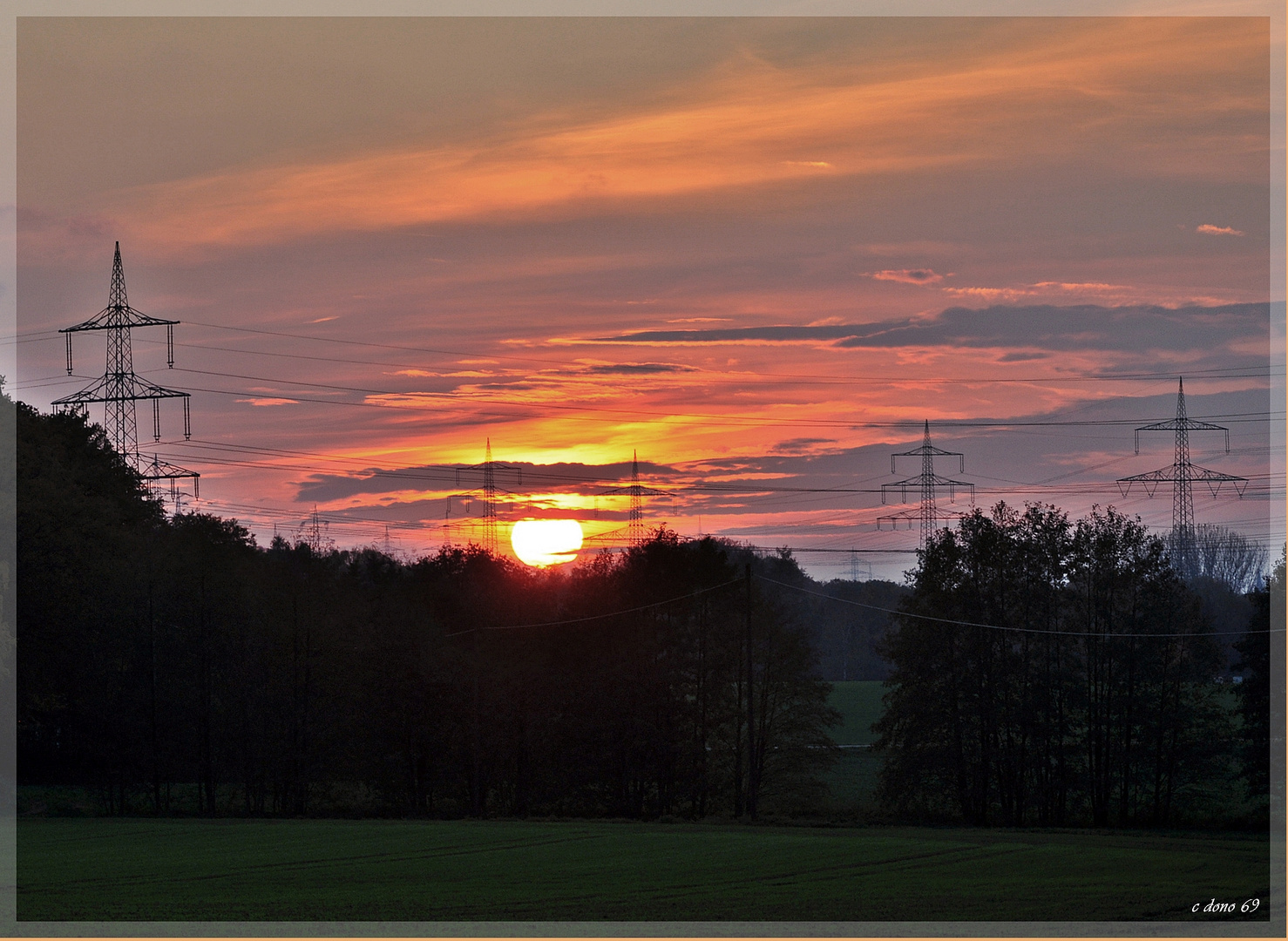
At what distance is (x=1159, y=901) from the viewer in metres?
28.4

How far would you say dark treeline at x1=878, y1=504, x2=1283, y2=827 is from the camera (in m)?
63.1

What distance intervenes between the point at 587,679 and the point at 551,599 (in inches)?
233

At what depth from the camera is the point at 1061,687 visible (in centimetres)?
6700

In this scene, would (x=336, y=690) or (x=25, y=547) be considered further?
(x=336, y=690)

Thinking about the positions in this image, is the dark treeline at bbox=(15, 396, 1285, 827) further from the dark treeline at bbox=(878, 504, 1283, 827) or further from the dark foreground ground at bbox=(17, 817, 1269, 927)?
the dark foreground ground at bbox=(17, 817, 1269, 927)

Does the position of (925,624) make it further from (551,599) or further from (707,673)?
(551,599)

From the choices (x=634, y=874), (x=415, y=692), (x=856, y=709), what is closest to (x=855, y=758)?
(x=856, y=709)

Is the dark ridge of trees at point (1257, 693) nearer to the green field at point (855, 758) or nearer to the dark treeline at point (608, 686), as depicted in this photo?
the dark treeline at point (608, 686)

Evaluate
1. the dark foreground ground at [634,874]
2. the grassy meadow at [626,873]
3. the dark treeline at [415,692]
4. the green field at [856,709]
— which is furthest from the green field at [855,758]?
the dark foreground ground at [634,874]

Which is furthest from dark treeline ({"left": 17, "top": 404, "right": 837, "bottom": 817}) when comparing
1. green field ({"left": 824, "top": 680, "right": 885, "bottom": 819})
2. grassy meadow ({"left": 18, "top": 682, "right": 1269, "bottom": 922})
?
grassy meadow ({"left": 18, "top": 682, "right": 1269, "bottom": 922})

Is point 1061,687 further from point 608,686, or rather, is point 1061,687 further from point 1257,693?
point 608,686

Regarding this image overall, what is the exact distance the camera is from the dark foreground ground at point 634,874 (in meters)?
28.5

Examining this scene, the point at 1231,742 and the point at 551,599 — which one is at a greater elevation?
the point at 551,599

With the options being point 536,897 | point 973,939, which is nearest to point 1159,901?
point 973,939
